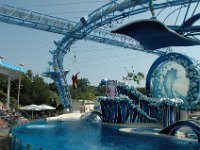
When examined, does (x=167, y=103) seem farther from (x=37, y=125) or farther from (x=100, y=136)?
(x=37, y=125)

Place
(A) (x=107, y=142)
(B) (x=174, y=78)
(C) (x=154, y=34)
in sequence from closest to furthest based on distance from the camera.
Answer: (A) (x=107, y=142)
(C) (x=154, y=34)
(B) (x=174, y=78)

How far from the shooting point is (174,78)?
1101 inches

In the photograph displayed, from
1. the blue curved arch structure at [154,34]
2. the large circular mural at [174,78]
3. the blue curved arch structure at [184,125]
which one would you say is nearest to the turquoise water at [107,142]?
the blue curved arch structure at [184,125]

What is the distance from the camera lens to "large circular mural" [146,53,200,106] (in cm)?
2631

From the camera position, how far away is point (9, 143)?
14781mm

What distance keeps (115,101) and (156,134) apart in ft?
25.8

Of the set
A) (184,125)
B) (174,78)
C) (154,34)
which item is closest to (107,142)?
(184,125)

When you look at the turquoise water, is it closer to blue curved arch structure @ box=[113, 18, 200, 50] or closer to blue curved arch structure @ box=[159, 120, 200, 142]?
blue curved arch structure @ box=[159, 120, 200, 142]

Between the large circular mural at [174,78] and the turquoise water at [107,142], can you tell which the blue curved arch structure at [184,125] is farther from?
the large circular mural at [174,78]

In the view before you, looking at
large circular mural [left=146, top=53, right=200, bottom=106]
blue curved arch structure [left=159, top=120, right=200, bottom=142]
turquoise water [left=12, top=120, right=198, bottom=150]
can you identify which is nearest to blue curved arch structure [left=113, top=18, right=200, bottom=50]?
large circular mural [left=146, top=53, right=200, bottom=106]

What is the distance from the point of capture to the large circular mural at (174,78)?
86.3 ft

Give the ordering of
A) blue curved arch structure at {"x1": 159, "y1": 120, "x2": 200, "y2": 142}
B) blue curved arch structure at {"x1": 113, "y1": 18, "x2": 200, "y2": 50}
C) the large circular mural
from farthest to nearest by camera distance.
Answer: the large circular mural
blue curved arch structure at {"x1": 113, "y1": 18, "x2": 200, "y2": 50}
blue curved arch structure at {"x1": 159, "y1": 120, "x2": 200, "y2": 142}

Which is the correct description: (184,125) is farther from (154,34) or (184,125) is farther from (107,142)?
(154,34)

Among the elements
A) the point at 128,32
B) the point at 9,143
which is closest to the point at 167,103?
the point at 128,32
